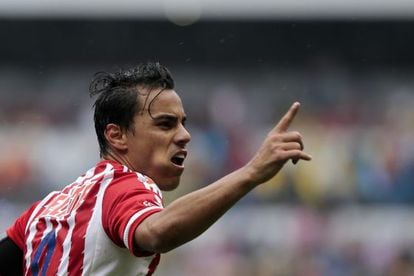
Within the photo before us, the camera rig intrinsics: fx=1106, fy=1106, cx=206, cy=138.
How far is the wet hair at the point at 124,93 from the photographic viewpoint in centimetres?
427

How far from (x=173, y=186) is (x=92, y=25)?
598 inches

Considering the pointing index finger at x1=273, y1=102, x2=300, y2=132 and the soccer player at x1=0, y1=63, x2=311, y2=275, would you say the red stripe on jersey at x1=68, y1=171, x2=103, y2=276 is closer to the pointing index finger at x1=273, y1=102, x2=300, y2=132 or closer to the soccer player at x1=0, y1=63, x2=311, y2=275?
the soccer player at x1=0, y1=63, x2=311, y2=275

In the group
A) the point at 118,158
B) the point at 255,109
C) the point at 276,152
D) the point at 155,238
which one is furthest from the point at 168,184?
the point at 255,109

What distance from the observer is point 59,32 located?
19062 mm

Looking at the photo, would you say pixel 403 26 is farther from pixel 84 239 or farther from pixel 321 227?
pixel 84 239

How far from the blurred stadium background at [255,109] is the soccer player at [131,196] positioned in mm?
9456

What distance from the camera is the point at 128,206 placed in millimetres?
3639

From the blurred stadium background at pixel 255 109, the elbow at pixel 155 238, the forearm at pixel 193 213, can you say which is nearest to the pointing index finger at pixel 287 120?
the forearm at pixel 193 213

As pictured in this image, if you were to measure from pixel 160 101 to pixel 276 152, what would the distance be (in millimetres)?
924

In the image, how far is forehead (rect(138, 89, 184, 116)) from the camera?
420 cm

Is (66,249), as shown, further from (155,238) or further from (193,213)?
(193,213)

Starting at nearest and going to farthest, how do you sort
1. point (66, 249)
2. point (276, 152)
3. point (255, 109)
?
A: 1. point (276, 152)
2. point (66, 249)
3. point (255, 109)

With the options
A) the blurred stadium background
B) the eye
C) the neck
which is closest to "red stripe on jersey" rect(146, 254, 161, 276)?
the neck

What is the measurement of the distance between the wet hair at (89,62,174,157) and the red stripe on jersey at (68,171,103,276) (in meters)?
0.41
